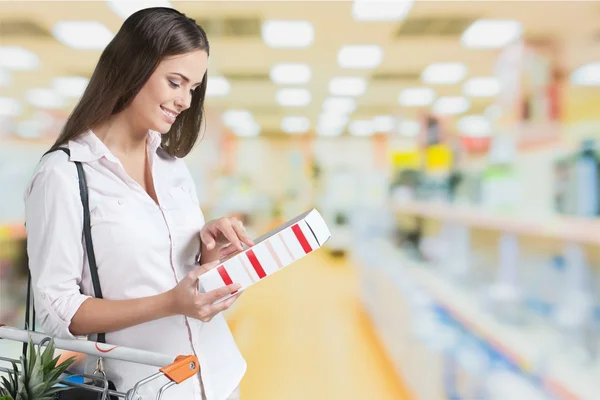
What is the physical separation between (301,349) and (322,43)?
1.84m

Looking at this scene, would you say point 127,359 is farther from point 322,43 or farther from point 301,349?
point 322,43

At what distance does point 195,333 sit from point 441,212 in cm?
191

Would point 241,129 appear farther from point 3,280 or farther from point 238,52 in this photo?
point 3,280

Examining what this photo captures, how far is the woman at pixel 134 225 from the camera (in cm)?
94

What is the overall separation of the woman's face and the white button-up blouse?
11 cm

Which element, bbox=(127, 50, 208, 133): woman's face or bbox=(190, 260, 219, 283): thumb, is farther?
bbox=(127, 50, 208, 133): woman's face

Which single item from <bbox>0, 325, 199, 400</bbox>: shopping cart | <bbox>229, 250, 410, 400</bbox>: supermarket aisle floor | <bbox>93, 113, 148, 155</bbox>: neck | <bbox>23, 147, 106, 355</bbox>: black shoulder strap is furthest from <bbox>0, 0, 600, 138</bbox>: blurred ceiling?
<bbox>0, 325, 199, 400</bbox>: shopping cart

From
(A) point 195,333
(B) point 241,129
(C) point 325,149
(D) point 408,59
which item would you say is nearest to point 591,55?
(D) point 408,59

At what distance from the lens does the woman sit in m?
0.94

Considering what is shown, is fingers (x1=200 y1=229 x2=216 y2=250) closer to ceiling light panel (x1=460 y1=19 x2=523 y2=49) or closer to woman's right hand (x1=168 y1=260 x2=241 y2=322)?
woman's right hand (x1=168 y1=260 x2=241 y2=322)

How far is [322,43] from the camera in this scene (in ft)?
10.1

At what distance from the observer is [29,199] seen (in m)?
0.98

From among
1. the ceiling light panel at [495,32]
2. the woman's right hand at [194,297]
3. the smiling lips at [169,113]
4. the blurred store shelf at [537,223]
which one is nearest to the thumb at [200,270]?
the woman's right hand at [194,297]

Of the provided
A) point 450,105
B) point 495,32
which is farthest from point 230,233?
point 450,105
